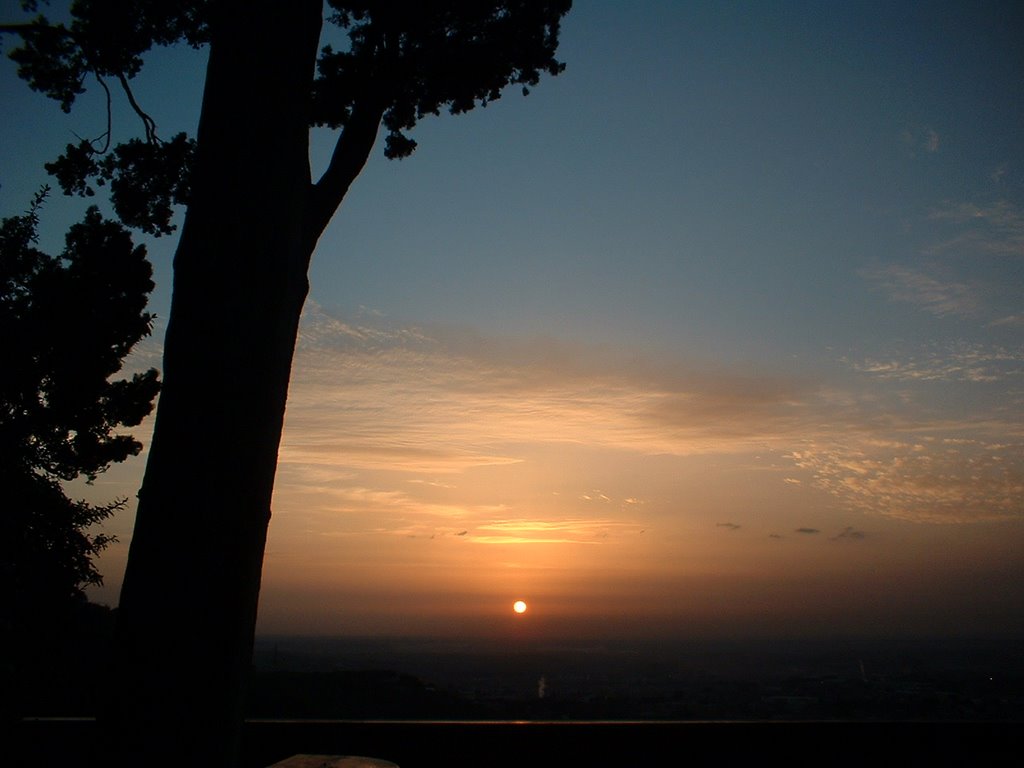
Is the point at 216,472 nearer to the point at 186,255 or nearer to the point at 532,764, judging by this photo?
the point at 186,255

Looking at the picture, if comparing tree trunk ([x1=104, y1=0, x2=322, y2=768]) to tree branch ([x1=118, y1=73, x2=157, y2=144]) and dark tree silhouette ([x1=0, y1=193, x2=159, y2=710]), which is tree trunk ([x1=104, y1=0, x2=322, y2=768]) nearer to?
tree branch ([x1=118, y1=73, x2=157, y2=144])

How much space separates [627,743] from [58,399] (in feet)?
23.6

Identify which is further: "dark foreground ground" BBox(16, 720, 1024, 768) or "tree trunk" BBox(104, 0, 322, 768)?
"dark foreground ground" BBox(16, 720, 1024, 768)

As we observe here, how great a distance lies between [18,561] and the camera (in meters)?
5.91

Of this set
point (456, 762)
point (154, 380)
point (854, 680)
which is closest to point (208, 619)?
point (456, 762)

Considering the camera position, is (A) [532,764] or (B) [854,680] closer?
(A) [532,764]

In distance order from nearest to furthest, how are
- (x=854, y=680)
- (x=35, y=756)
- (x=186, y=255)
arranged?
(x=186, y=255) → (x=35, y=756) → (x=854, y=680)

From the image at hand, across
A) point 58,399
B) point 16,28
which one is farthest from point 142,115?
point 58,399

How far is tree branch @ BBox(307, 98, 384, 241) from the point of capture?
273cm

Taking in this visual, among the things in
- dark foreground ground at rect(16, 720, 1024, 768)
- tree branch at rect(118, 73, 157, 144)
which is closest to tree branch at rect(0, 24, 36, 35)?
tree branch at rect(118, 73, 157, 144)

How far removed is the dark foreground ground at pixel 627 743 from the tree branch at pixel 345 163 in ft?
6.42

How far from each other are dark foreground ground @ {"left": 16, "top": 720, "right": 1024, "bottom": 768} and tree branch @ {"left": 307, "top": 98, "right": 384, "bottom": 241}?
6.42 ft

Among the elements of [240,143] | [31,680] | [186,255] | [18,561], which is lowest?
[31,680]

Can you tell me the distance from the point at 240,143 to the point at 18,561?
535cm
